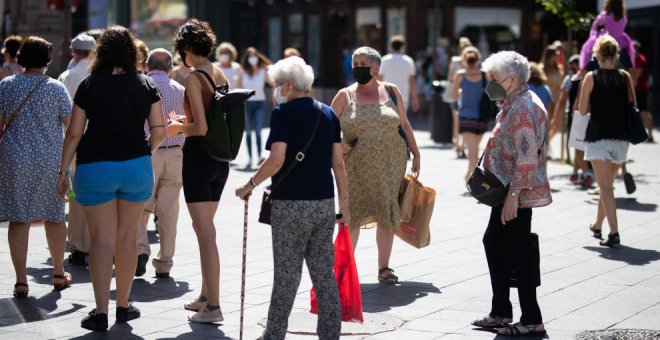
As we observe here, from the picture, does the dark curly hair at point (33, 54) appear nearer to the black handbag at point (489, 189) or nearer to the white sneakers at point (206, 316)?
the white sneakers at point (206, 316)

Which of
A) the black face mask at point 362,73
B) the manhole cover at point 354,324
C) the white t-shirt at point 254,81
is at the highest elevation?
the black face mask at point 362,73

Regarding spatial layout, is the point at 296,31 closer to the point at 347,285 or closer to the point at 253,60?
the point at 253,60

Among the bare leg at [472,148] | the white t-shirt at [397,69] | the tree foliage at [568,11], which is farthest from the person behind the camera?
the tree foliage at [568,11]

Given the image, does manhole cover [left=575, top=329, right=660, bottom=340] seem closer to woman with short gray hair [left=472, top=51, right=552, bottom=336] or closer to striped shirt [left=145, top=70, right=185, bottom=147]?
woman with short gray hair [left=472, top=51, right=552, bottom=336]

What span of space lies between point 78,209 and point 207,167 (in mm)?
2557

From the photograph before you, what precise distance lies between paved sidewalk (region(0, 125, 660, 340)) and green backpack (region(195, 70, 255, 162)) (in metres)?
1.09

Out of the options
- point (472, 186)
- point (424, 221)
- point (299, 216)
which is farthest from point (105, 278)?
point (424, 221)

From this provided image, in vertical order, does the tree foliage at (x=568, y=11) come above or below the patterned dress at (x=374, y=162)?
above

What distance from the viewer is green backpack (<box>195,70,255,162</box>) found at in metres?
7.71

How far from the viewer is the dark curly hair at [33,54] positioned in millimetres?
8617

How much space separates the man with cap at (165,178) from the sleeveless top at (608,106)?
13.0 feet

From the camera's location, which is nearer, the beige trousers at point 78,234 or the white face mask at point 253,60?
the beige trousers at point 78,234

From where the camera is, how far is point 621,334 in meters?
7.33

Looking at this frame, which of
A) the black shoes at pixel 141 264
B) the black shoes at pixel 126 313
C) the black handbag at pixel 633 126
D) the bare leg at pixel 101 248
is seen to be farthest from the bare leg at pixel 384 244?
the black handbag at pixel 633 126
